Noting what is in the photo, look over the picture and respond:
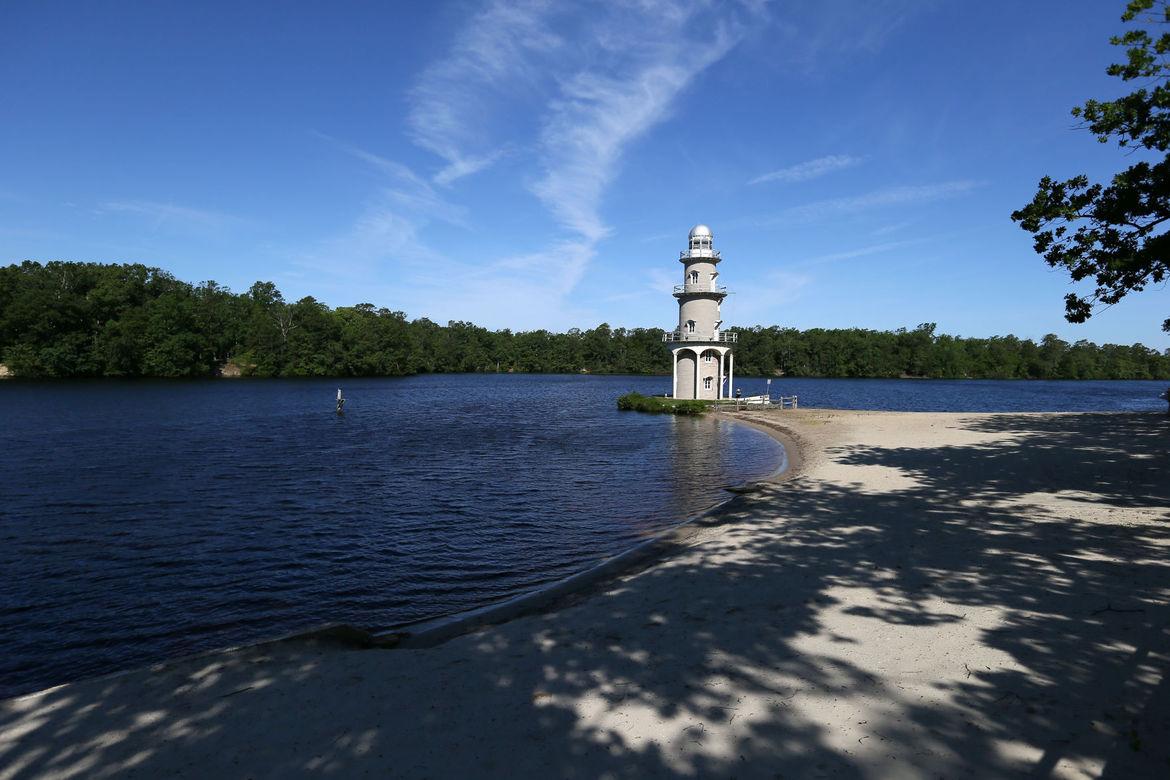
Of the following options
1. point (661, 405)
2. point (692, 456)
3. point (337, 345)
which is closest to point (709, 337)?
point (661, 405)

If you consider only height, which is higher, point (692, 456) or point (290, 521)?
point (692, 456)

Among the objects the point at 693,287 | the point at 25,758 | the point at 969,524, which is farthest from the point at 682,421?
the point at 25,758

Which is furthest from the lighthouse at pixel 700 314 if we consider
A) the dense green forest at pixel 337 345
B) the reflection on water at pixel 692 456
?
the dense green forest at pixel 337 345

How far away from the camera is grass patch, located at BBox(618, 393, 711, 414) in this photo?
147ft

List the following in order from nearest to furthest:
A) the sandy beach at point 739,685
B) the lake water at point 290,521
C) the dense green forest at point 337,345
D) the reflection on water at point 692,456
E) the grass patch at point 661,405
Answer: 1. the sandy beach at point 739,685
2. the lake water at point 290,521
3. the reflection on water at point 692,456
4. the grass patch at point 661,405
5. the dense green forest at point 337,345

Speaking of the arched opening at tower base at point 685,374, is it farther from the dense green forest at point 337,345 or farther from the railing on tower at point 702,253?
the dense green forest at point 337,345

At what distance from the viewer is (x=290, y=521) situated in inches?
638

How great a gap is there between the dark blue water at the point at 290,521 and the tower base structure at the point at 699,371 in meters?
13.2

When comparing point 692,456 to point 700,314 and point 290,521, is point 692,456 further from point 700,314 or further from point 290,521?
point 700,314

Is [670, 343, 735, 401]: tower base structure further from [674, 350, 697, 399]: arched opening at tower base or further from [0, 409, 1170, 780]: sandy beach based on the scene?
[0, 409, 1170, 780]: sandy beach

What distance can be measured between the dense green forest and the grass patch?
86.6 m

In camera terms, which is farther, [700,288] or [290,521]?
[700,288]

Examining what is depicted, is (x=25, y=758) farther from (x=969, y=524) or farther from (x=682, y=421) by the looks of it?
(x=682, y=421)

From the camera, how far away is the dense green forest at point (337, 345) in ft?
300
